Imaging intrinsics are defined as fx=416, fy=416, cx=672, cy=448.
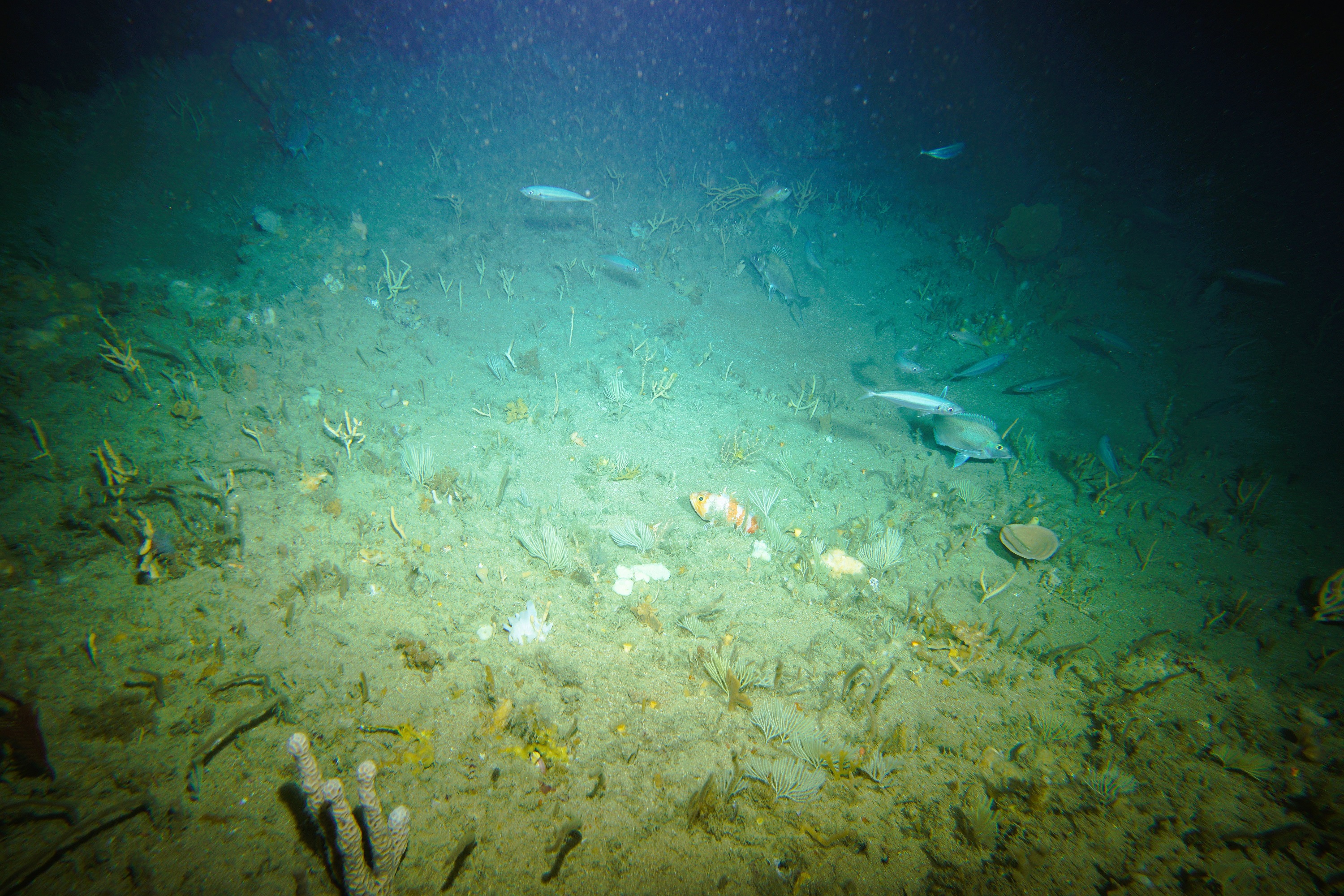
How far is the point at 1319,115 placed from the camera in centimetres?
1872

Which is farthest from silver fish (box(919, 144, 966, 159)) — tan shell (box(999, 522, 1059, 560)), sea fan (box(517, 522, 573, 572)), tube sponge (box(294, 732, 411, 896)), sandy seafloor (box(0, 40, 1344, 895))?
tube sponge (box(294, 732, 411, 896))

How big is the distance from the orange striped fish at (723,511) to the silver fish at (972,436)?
2.50 meters

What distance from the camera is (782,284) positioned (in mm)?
9555

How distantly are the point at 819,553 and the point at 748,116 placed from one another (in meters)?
23.2

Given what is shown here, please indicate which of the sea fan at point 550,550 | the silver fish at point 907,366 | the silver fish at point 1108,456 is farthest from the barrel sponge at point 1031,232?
the sea fan at point 550,550

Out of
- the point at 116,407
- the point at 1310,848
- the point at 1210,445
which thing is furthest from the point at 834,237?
the point at 116,407

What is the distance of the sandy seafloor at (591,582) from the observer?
93.7 inches

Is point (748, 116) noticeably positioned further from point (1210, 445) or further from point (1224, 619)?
point (1224, 619)

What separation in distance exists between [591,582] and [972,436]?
4.46m

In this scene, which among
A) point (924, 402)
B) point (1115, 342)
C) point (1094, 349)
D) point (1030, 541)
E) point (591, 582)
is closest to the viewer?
point (591, 582)

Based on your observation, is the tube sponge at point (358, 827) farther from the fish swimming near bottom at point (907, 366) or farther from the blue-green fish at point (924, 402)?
the fish swimming near bottom at point (907, 366)

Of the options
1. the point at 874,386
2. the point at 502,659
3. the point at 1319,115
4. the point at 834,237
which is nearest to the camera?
the point at 502,659

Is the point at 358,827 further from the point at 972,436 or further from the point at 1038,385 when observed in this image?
the point at 1038,385

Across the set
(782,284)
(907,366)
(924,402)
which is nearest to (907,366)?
(907,366)
